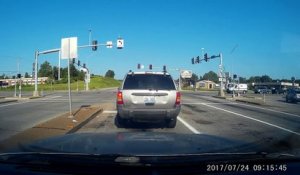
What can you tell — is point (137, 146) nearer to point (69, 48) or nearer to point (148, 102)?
point (148, 102)

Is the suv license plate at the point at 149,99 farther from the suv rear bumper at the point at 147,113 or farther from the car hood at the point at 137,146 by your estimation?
the car hood at the point at 137,146

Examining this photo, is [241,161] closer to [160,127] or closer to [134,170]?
[134,170]

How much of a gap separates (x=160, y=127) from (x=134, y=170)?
11.1 metres

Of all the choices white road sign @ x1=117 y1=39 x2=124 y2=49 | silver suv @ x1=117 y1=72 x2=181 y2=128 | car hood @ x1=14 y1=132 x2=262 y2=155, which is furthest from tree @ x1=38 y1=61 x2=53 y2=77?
car hood @ x1=14 y1=132 x2=262 y2=155

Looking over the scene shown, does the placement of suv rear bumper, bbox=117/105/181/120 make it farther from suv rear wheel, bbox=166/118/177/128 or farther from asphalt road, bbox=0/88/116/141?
asphalt road, bbox=0/88/116/141

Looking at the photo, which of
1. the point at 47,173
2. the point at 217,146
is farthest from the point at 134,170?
the point at 217,146

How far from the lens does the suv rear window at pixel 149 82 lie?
13.3 m

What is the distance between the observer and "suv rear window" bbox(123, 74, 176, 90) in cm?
1334

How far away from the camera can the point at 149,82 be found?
13.5 m

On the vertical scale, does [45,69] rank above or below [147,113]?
above

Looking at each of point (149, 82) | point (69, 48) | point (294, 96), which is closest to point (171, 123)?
point (149, 82)

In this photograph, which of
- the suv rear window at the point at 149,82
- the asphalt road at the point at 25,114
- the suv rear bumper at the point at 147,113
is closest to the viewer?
the suv rear bumper at the point at 147,113

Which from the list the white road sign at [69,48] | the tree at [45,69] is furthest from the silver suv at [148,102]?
the tree at [45,69]

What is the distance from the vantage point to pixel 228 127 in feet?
49.6
